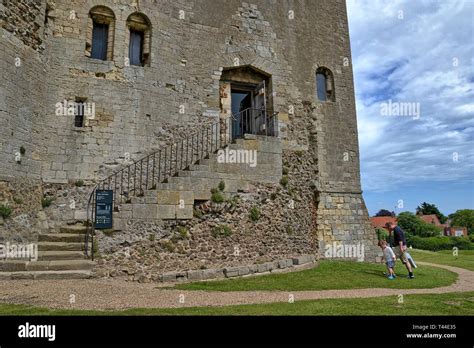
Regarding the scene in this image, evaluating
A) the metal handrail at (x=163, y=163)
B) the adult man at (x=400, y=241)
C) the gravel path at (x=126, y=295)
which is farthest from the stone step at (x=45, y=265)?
the adult man at (x=400, y=241)

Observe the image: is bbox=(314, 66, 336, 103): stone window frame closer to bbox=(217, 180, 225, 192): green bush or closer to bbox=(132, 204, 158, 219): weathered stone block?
bbox=(217, 180, 225, 192): green bush

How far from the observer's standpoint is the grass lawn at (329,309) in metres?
5.82

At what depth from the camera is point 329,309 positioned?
6.31m

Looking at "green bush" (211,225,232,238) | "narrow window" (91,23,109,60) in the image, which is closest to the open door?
"green bush" (211,225,232,238)

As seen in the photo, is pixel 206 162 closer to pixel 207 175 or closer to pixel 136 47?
pixel 207 175

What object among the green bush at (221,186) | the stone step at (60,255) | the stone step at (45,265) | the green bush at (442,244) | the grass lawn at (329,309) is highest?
the green bush at (221,186)

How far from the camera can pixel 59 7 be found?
490 inches

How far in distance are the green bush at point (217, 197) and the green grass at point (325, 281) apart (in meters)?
2.66

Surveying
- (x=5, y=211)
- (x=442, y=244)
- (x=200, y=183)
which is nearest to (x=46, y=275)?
(x=5, y=211)

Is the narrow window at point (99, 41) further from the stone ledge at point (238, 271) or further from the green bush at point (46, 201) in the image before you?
the stone ledge at point (238, 271)

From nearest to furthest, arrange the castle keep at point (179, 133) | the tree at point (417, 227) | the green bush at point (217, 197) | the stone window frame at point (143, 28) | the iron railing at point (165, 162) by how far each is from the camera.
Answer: the castle keep at point (179, 133)
the green bush at point (217, 197)
the iron railing at point (165, 162)
the stone window frame at point (143, 28)
the tree at point (417, 227)

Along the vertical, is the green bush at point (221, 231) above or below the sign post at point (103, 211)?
below

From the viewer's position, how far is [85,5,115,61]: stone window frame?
1282 cm
